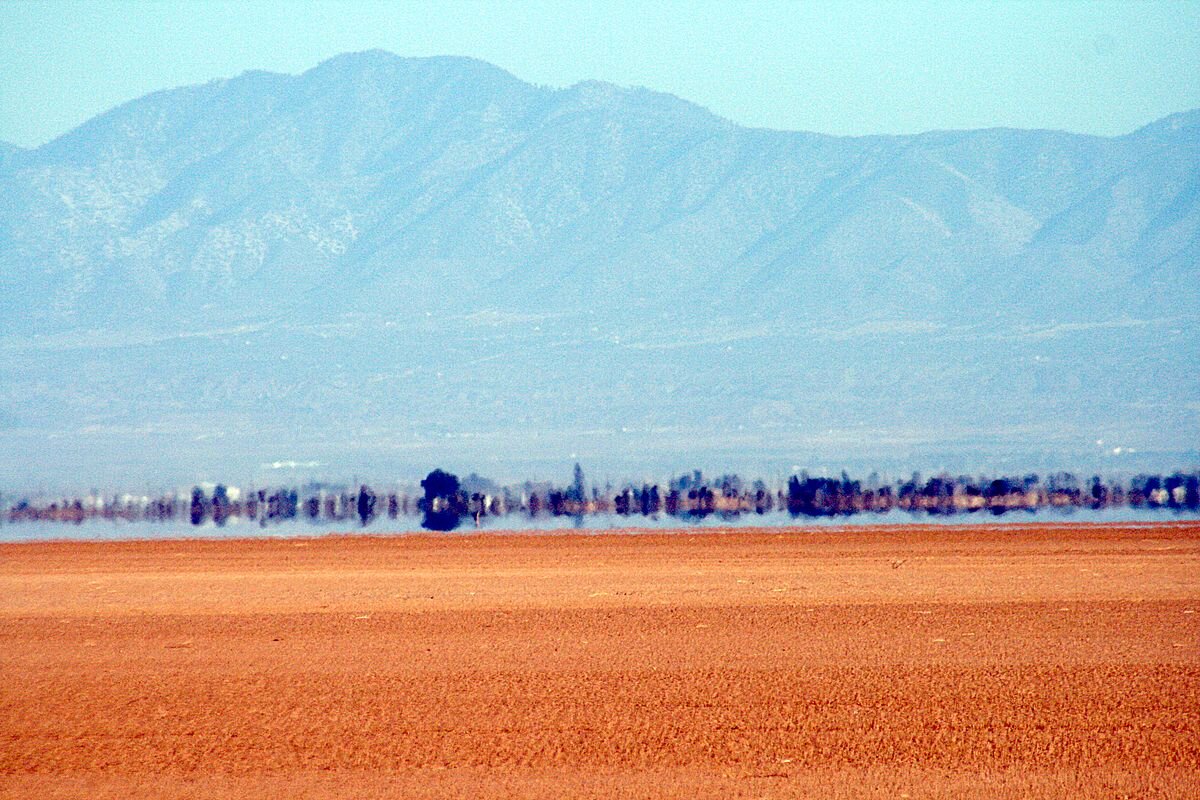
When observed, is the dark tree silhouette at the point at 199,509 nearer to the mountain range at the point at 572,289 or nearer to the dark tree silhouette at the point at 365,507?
the dark tree silhouette at the point at 365,507

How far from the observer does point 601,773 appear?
10984 mm

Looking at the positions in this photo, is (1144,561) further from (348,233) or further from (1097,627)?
(348,233)

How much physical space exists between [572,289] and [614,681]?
117049 millimetres

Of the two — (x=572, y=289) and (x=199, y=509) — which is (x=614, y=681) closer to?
(x=199, y=509)

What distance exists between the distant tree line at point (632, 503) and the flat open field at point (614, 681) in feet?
45.9

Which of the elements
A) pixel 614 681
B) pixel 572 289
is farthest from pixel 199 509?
pixel 572 289

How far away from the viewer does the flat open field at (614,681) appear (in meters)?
11.0

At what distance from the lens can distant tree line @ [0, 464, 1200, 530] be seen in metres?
38.3

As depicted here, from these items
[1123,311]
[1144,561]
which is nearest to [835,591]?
[1144,561]

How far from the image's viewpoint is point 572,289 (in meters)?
131

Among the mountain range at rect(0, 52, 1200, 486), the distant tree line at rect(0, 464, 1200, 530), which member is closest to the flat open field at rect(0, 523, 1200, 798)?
the distant tree line at rect(0, 464, 1200, 530)

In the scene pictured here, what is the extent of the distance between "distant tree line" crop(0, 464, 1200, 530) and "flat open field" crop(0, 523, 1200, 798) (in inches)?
551

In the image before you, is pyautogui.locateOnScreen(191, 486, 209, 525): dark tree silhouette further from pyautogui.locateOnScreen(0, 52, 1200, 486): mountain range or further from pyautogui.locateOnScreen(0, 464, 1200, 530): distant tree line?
pyautogui.locateOnScreen(0, 52, 1200, 486): mountain range

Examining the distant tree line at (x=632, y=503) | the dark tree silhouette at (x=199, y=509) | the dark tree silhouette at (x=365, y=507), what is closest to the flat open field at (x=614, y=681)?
the dark tree silhouette at (x=365, y=507)
